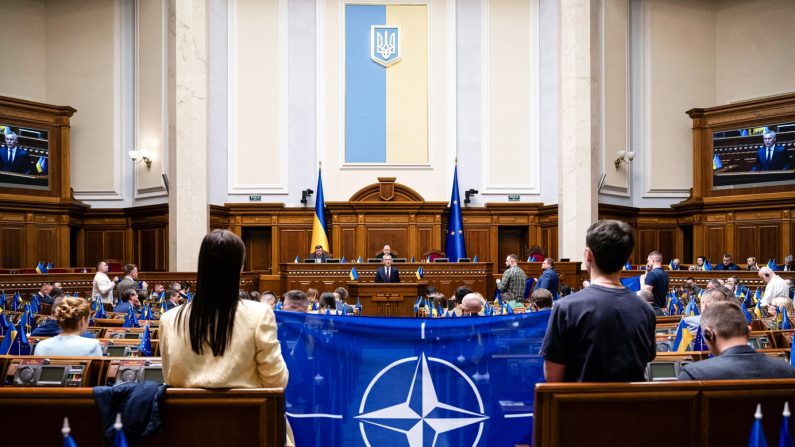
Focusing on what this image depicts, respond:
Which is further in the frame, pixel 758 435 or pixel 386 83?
pixel 386 83

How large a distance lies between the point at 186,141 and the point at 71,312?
14.4 m

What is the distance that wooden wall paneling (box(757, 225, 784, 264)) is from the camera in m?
18.0

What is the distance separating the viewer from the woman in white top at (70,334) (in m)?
4.54

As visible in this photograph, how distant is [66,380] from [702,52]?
20692mm

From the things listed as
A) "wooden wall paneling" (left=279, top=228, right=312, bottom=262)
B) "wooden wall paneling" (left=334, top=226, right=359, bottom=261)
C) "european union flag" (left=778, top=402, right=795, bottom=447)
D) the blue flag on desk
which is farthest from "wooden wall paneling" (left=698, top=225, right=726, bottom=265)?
"european union flag" (left=778, top=402, right=795, bottom=447)

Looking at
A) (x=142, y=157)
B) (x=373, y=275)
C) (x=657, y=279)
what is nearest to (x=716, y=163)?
(x=373, y=275)

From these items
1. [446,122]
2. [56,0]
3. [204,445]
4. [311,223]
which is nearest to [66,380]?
[204,445]

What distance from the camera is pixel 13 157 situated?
1856cm

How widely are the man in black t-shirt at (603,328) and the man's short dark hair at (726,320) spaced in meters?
0.50

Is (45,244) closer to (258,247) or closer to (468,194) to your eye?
(258,247)

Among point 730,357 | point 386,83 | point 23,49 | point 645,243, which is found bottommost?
point 645,243

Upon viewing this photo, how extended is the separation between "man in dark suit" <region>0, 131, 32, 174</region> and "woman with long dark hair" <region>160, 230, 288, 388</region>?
60.3 feet

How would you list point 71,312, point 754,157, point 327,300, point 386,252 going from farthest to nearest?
point 754,157 → point 386,252 → point 327,300 → point 71,312

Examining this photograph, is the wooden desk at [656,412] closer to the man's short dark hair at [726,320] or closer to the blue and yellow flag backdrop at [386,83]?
the man's short dark hair at [726,320]
